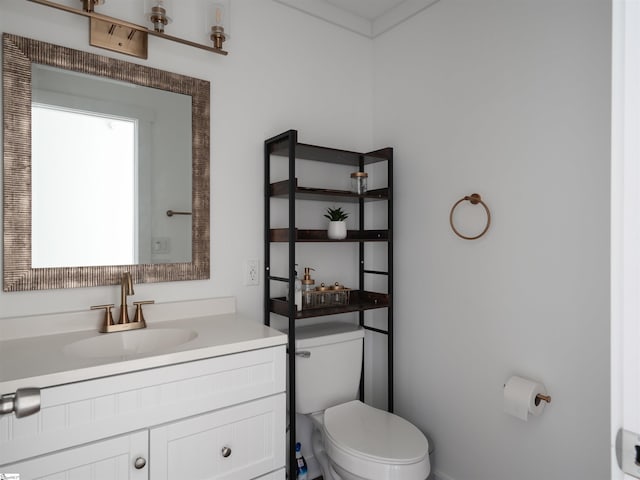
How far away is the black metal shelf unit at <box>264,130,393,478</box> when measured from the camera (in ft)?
5.69

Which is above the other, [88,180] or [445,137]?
[445,137]

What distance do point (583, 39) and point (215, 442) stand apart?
1.89 meters

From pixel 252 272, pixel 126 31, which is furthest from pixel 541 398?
pixel 126 31

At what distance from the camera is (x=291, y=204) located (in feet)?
5.60

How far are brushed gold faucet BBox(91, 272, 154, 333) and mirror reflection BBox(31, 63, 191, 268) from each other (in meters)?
0.12

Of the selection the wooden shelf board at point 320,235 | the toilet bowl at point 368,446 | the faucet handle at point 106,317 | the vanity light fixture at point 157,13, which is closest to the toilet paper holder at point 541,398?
the toilet bowl at point 368,446

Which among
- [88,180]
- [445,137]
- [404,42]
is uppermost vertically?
[404,42]

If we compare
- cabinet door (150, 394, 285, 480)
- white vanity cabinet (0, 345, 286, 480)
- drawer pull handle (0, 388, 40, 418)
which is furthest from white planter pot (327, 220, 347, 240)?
drawer pull handle (0, 388, 40, 418)

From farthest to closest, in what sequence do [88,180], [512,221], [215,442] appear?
[512,221]
[88,180]
[215,442]

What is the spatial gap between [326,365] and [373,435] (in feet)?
1.24

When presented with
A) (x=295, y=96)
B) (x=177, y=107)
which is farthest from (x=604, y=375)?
(x=177, y=107)

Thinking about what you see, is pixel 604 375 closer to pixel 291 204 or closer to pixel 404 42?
pixel 291 204

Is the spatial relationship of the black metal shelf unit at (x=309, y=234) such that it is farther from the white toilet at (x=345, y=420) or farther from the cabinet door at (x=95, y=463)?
the cabinet door at (x=95, y=463)

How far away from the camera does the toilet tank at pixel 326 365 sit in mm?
1844
